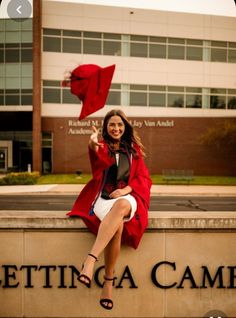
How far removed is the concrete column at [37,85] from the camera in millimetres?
27984

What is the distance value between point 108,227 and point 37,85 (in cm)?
2699

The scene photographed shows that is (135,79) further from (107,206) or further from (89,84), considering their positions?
(107,206)

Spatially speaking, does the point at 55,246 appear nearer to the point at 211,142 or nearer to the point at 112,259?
the point at 112,259

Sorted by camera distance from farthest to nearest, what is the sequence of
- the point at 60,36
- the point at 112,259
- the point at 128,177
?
1. the point at 60,36
2. the point at 128,177
3. the point at 112,259

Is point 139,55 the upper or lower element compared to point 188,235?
upper

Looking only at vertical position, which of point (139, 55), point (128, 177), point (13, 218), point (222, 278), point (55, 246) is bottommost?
point (222, 278)

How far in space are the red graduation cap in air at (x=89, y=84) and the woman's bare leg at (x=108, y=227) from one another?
92cm

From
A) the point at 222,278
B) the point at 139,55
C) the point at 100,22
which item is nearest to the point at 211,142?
the point at 139,55

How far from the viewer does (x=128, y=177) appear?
3.53 metres

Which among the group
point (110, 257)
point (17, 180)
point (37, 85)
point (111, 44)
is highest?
point (111, 44)

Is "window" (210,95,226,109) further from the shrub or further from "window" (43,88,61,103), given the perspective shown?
the shrub

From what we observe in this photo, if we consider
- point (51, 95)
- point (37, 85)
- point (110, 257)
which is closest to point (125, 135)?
point (110, 257)

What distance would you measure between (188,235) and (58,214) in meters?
1.40

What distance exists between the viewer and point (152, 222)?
11.8 feet
